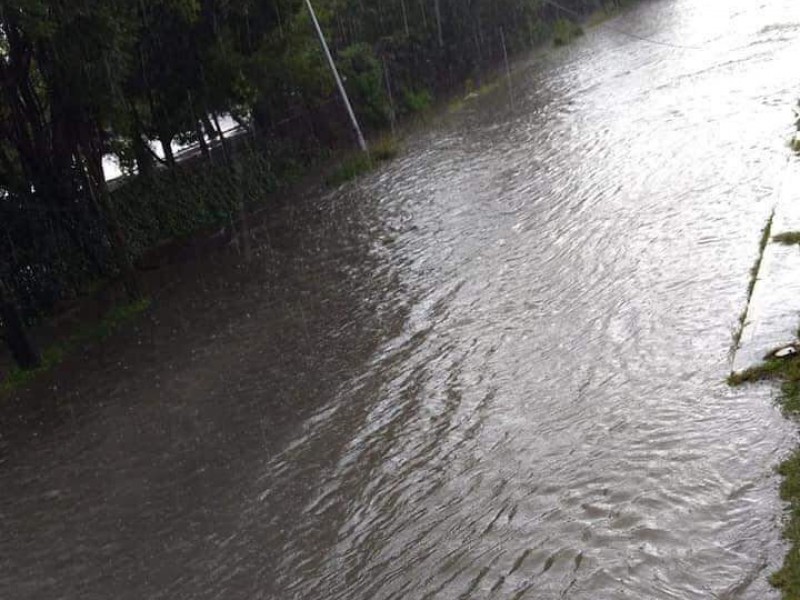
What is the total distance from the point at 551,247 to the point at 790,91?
267 inches

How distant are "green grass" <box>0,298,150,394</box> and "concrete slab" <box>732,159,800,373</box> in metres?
9.90

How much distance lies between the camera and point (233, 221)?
2125cm

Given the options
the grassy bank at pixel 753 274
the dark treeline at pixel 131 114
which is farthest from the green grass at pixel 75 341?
the grassy bank at pixel 753 274

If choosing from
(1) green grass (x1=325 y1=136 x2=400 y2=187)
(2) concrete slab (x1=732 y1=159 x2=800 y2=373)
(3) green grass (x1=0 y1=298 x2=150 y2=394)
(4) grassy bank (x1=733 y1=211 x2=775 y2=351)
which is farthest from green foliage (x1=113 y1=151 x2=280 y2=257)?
(2) concrete slab (x1=732 y1=159 x2=800 y2=373)

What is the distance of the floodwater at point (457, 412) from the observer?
17.2 ft

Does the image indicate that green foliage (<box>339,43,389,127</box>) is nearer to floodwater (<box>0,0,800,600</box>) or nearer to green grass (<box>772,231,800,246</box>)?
floodwater (<box>0,0,800,600</box>)

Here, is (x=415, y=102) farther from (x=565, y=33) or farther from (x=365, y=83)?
(x=565, y=33)

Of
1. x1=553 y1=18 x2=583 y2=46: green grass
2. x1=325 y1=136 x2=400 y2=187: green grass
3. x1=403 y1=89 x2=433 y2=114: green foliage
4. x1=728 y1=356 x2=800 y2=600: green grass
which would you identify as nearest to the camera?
x1=728 y1=356 x2=800 y2=600: green grass

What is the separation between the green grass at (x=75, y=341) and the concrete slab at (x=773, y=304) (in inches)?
390

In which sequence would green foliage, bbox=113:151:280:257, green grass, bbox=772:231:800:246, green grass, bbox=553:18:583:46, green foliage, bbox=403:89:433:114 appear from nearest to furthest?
1. green grass, bbox=772:231:800:246
2. green foliage, bbox=113:151:280:257
3. green foliage, bbox=403:89:433:114
4. green grass, bbox=553:18:583:46

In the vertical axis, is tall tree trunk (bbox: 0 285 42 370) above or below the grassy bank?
above

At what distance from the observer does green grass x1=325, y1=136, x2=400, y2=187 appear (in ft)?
71.4

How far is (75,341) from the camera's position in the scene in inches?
549

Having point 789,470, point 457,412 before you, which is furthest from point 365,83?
point 789,470
